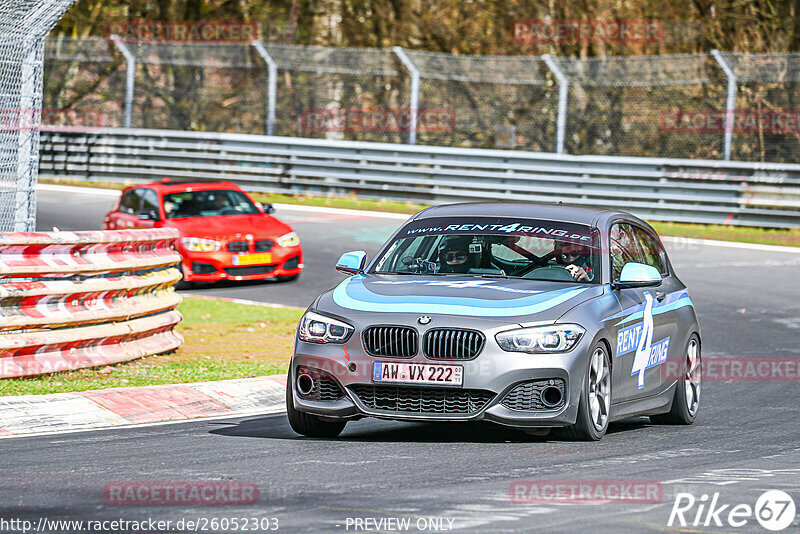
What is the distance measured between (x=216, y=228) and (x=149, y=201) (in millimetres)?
1671

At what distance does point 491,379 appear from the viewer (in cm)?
808

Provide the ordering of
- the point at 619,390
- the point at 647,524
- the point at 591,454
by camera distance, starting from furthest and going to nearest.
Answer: the point at 619,390 < the point at 591,454 < the point at 647,524

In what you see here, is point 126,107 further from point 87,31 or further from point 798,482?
point 798,482

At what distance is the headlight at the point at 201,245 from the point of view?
18453 millimetres

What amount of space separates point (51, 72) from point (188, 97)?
→ 3448 mm

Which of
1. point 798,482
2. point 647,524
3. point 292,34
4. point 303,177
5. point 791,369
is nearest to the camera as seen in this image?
point 647,524

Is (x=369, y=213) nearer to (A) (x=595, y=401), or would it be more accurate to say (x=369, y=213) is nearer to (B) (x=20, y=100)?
(B) (x=20, y=100)

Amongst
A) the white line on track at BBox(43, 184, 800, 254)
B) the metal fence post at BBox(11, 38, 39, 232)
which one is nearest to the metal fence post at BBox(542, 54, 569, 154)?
the white line on track at BBox(43, 184, 800, 254)

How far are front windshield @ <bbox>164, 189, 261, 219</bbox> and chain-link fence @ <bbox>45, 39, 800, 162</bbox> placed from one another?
7.49 meters

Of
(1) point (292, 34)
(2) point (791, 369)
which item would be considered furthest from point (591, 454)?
(1) point (292, 34)

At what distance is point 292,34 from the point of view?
36250mm

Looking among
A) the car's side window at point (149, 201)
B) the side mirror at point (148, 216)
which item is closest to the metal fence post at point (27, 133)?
the side mirror at point (148, 216)

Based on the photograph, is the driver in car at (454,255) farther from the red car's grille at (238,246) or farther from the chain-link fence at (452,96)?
the chain-link fence at (452,96)

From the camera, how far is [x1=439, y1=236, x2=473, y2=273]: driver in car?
9312 millimetres
